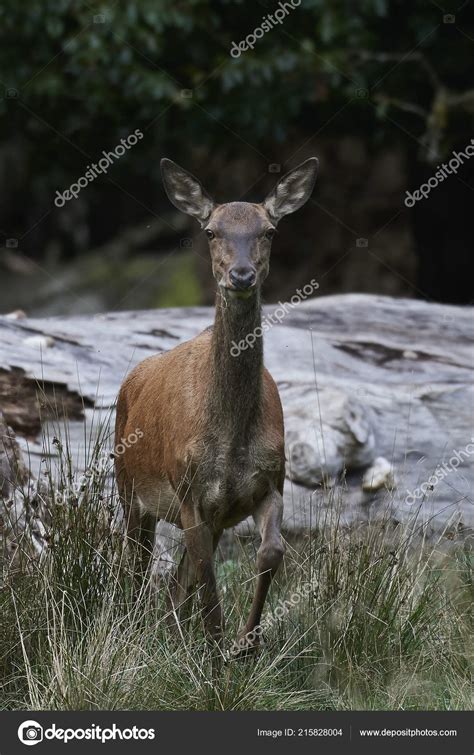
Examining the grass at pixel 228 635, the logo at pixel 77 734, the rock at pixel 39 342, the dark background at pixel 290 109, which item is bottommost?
the logo at pixel 77 734

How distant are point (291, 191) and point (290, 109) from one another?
7.07 metres

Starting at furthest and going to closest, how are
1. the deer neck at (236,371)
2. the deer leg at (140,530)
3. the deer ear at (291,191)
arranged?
the deer leg at (140,530)
the deer ear at (291,191)
the deer neck at (236,371)

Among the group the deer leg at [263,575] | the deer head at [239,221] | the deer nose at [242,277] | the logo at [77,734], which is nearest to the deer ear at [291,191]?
the deer head at [239,221]

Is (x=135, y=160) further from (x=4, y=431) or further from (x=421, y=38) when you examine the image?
(x=4, y=431)

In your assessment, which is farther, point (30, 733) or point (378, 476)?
point (378, 476)

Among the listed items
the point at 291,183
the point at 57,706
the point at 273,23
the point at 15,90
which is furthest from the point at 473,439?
the point at 15,90

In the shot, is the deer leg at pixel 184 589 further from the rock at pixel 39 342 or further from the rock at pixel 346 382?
the rock at pixel 39 342

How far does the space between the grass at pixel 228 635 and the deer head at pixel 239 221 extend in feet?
3.99

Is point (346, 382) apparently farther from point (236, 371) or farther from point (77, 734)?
point (77, 734)

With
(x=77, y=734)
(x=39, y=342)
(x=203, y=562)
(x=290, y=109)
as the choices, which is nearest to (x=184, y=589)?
(x=203, y=562)

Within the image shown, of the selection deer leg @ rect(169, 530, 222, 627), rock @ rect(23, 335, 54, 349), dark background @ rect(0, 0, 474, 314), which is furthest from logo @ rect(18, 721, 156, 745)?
dark background @ rect(0, 0, 474, 314)

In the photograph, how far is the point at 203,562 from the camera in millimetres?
6441

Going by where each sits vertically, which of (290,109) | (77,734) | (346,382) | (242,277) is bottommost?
(77,734)

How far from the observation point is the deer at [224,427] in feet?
21.0
